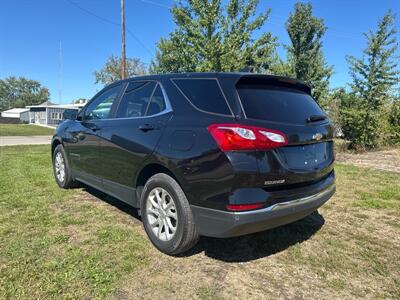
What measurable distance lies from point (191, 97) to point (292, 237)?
1925 mm

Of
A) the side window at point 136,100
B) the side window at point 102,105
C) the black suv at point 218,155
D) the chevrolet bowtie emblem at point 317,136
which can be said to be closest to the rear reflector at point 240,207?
the black suv at point 218,155

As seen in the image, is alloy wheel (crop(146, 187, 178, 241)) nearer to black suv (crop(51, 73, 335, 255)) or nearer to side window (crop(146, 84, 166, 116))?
black suv (crop(51, 73, 335, 255))

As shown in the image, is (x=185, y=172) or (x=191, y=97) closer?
(x=185, y=172)

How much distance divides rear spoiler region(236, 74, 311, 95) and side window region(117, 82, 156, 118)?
1.15m

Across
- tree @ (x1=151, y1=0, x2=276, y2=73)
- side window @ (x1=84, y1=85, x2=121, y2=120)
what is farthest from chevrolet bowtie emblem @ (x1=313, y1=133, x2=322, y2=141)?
tree @ (x1=151, y1=0, x2=276, y2=73)

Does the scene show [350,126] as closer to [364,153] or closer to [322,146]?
[364,153]

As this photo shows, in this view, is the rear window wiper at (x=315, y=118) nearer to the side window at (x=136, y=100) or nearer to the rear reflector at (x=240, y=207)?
the rear reflector at (x=240, y=207)

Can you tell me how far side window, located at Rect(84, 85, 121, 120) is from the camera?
14.6 feet

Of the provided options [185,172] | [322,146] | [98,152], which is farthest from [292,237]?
[98,152]

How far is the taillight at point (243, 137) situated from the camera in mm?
2688

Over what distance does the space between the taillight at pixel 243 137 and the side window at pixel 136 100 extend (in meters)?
1.25

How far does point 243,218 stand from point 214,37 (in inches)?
594

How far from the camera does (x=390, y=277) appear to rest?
295 centimetres

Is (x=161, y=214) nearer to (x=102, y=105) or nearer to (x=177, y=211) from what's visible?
(x=177, y=211)
